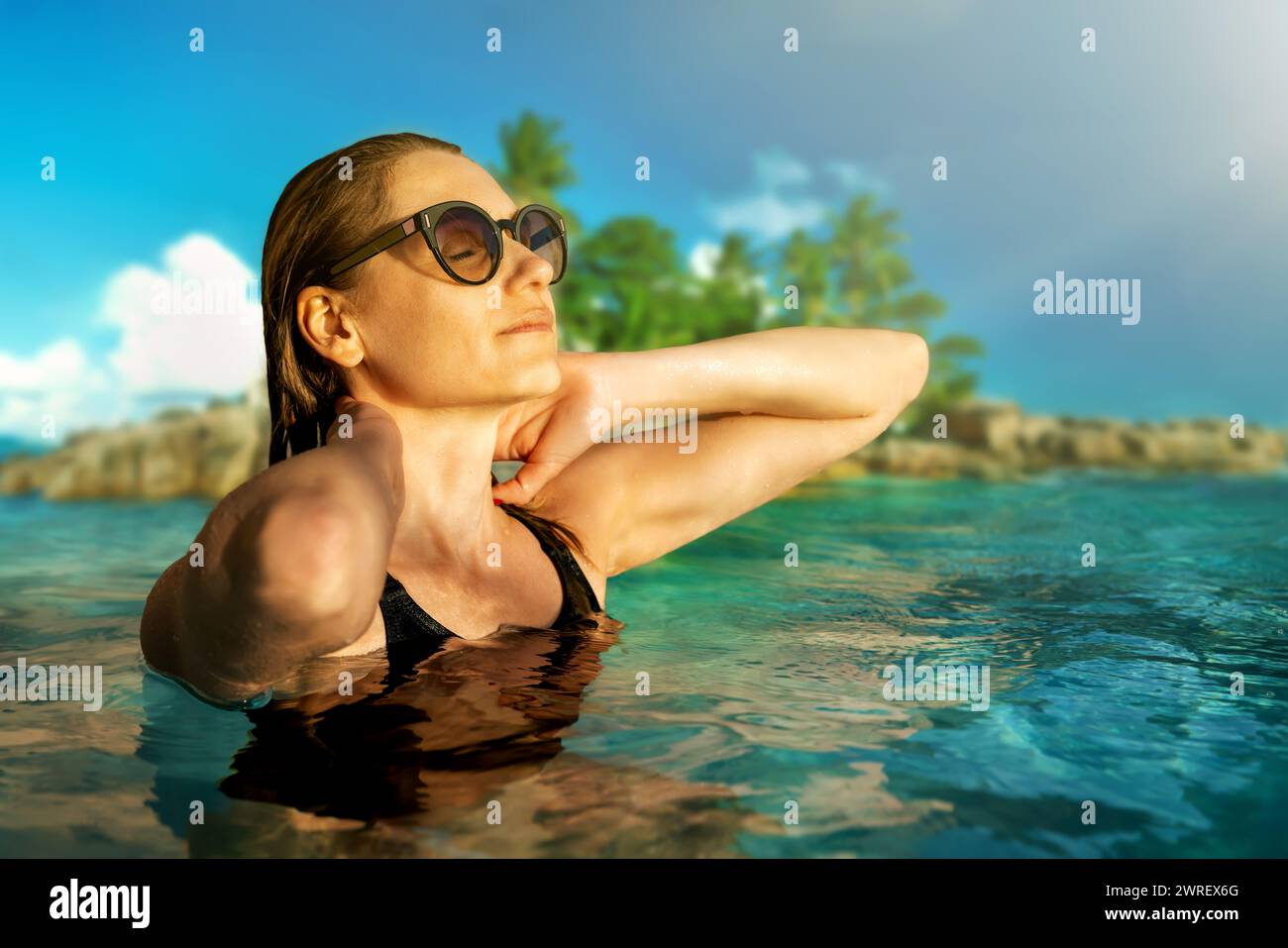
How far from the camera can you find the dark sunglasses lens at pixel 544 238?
8.92ft

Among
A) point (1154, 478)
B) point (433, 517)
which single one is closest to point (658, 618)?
point (433, 517)

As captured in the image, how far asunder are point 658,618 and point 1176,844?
2.03 metres

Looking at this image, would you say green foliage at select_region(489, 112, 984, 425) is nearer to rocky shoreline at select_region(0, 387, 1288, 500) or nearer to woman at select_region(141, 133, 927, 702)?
rocky shoreline at select_region(0, 387, 1288, 500)

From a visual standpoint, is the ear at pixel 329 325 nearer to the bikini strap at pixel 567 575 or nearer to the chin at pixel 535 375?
the chin at pixel 535 375

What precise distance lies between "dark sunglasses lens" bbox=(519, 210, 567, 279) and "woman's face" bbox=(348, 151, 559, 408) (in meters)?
0.13

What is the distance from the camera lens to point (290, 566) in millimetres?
1602

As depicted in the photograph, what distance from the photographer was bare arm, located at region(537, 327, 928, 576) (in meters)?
3.04

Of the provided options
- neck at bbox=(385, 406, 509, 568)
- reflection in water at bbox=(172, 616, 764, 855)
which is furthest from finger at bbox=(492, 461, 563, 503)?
reflection in water at bbox=(172, 616, 764, 855)

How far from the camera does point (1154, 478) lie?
11.5 meters

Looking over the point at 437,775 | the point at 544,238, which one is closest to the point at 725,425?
the point at 544,238

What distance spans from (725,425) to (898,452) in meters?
10.4
